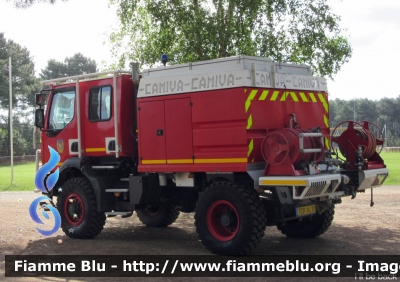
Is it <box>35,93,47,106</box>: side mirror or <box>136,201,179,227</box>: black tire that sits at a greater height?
<box>35,93,47,106</box>: side mirror

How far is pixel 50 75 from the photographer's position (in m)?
84.1

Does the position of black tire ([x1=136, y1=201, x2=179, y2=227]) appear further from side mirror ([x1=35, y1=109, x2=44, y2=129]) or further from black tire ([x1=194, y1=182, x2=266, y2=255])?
black tire ([x1=194, y1=182, x2=266, y2=255])

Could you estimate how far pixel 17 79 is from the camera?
7031 cm

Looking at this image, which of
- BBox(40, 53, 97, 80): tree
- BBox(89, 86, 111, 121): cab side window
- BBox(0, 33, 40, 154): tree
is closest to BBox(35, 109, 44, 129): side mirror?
BBox(89, 86, 111, 121): cab side window

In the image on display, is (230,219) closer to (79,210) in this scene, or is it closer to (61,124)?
(79,210)

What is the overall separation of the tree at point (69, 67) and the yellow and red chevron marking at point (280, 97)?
249ft

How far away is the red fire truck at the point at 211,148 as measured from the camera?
28.3 feet

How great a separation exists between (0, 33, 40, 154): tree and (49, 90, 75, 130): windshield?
55.1 meters

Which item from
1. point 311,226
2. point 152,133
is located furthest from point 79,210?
point 311,226

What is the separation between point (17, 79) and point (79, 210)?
207 ft

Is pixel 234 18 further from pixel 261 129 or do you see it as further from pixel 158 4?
pixel 261 129

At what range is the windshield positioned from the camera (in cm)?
1159

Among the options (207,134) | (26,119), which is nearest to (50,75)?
(26,119)

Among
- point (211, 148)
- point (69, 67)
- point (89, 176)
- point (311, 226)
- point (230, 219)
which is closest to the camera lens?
point (230, 219)
